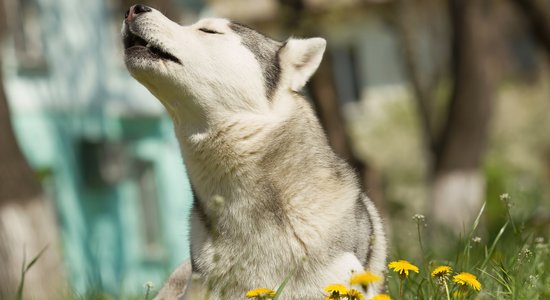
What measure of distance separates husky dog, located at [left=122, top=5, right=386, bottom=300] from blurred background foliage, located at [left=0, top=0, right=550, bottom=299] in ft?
2.55

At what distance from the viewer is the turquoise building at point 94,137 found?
17000 millimetres

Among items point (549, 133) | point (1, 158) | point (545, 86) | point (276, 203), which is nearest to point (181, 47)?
point (276, 203)

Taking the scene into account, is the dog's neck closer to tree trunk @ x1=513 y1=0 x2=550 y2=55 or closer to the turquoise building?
tree trunk @ x1=513 y1=0 x2=550 y2=55

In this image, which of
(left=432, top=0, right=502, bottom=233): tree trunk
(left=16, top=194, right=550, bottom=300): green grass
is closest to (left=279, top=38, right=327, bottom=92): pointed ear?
(left=16, top=194, right=550, bottom=300): green grass

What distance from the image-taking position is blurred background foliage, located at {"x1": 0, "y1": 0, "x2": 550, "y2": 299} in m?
8.95

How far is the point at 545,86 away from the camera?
29078 mm

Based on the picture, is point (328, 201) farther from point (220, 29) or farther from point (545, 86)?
point (545, 86)

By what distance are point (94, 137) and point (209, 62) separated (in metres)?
13.4

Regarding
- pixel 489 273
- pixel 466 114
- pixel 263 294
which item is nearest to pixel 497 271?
pixel 489 273

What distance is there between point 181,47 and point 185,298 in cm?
119

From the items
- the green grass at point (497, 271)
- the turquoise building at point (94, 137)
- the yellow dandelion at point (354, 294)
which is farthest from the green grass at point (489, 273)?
the turquoise building at point (94, 137)

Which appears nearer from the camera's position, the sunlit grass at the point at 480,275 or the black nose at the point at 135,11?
the sunlit grass at the point at 480,275

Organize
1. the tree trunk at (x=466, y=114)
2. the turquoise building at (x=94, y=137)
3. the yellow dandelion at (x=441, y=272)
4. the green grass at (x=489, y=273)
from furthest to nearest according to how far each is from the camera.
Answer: the turquoise building at (x=94, y=137) → the tree trunk at (x=466, y=114) → the green grass at (x=489, y=273) → the yellow dandelion at (x=441, y=272)

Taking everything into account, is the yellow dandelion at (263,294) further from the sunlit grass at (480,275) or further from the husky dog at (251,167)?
the husky dog at (251,167)
